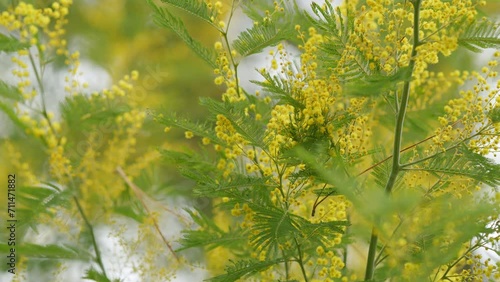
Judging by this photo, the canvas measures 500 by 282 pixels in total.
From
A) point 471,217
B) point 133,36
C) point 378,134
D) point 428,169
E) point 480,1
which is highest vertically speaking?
point 133,36

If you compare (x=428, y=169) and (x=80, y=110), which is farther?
(x=80, y=110)

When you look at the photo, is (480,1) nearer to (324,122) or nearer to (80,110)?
(324,122)

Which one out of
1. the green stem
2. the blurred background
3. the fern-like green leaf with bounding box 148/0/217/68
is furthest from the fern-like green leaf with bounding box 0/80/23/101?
the green stem

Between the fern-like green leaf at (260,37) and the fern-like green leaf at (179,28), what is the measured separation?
0.12 ft

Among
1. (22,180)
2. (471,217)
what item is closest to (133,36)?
(22,180)

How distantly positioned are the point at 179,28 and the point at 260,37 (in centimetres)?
10

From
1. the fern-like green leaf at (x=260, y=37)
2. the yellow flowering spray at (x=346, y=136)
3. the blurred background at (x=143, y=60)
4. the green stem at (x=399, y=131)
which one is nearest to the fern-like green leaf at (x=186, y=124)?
the yellow flowering spray at (x=346, y=136)

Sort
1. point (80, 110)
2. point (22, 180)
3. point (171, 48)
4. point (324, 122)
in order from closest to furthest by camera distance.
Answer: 1. point (324, 122)
2. point (80, 110)
3. point (22, 180)
4. point (171, 48)

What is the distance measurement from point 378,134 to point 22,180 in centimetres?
63

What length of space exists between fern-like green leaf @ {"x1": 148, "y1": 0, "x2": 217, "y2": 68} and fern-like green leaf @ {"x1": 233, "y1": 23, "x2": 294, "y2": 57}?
0.12ft

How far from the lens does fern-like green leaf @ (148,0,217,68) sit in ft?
2.93

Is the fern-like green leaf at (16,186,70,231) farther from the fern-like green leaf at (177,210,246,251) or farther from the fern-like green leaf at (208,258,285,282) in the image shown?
the fern-like green leaf at (208,258,285,282)

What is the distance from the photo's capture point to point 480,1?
2.61 feet

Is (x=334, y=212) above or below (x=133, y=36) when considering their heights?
below
